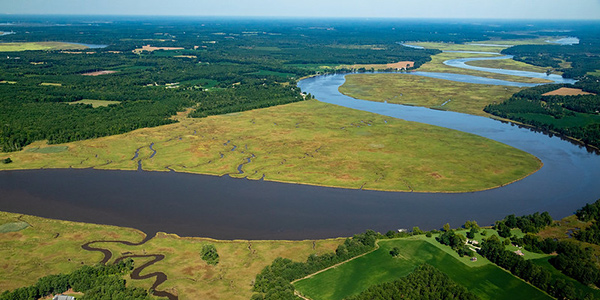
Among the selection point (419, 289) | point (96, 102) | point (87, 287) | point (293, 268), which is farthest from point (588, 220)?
point (96, 102)

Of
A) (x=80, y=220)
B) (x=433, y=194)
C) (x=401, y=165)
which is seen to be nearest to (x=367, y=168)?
(x=401, y=165)

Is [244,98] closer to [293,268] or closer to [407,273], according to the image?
[293,268]

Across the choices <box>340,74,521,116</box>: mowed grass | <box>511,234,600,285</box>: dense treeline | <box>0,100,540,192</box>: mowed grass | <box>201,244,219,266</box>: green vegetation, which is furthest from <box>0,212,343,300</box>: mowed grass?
<box>340,74,521,116</box>: mowed grass

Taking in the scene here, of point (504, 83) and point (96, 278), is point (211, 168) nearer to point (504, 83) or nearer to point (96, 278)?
point (96, 278)

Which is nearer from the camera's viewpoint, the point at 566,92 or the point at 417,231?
the point at 417,231

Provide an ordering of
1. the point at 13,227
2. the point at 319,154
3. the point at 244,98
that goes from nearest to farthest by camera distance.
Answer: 1. the point at 13,227
2. the point at 319,154
3. the point at 244,98

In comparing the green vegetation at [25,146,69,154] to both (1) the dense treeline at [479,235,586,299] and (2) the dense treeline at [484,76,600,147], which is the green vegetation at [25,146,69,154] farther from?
(2) the dense treeline at [484,76,600,147]

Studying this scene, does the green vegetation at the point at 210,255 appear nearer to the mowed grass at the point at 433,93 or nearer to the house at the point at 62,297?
the house at the point at 62,297
